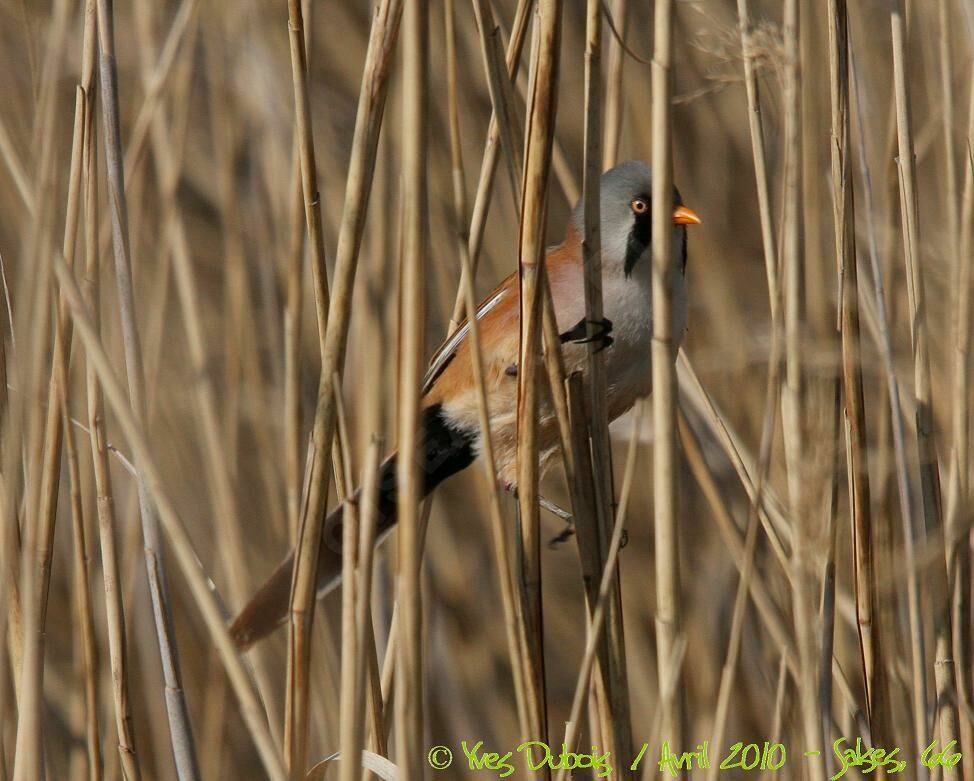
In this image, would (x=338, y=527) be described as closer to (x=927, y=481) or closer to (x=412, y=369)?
(x=412, y=369)

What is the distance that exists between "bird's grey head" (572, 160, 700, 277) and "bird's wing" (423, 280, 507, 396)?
7.9 inches

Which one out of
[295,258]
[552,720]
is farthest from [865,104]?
[552,720]

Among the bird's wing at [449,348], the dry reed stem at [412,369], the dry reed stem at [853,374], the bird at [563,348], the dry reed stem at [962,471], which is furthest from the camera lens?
the bird's wing at [449,348]

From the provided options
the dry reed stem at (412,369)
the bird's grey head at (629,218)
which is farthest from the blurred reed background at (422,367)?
the bird's grey head at (629,218)

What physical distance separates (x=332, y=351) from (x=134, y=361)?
0.31 metres

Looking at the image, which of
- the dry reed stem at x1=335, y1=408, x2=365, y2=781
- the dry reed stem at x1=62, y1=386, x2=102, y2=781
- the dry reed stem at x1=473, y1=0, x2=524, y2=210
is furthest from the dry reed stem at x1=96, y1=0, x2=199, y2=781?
the dry reed stem at x1=473, y1=0, x2=524, y2=210

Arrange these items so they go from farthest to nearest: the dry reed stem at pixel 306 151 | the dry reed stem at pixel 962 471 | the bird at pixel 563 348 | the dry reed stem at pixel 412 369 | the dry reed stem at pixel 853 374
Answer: the bird at pixel 563 348 < the dry reed stem at pixel 962 471 < the dry reed stem at pixel 853 374 < the dry reed stem at pixel 306 151 < the dry reed stem at pixel 412 369

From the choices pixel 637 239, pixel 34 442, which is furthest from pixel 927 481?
pixel 34 442

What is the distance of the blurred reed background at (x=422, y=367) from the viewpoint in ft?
3.53

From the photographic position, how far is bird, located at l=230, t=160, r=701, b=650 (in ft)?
5.33

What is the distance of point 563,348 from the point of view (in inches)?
66.6

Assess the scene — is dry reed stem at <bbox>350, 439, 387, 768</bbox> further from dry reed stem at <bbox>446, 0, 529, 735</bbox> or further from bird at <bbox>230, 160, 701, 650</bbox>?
bird at <bbox>230, 160, 701, 650</bbox>

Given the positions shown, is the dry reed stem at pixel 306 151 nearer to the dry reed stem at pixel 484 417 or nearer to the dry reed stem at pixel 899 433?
the dry reed stem at pixel 484 417

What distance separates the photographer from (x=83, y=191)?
1391mm
